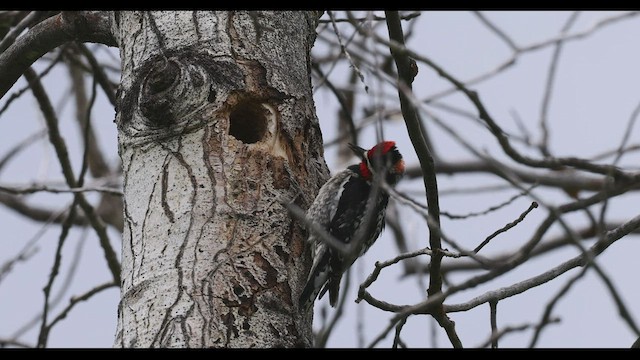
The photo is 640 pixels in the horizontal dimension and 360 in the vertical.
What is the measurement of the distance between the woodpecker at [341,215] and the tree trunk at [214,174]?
0.26ft

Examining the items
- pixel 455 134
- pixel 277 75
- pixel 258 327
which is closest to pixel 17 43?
pixel 277 75

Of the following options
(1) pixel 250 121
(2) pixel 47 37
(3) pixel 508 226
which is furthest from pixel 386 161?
(3) pixel 508 226

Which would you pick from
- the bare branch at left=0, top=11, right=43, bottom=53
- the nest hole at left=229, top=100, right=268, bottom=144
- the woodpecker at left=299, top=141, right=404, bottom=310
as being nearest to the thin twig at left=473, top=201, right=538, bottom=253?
the woodpecker at left=299, top=141, right=404, bottom=310

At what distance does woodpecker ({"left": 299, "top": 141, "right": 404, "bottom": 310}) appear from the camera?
421 centimetres

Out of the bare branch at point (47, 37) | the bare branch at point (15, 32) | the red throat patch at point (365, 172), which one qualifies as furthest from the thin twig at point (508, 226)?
the bare branch at point (15, 32)

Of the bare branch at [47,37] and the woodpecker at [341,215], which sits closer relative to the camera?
the woodpecker at [341,215]

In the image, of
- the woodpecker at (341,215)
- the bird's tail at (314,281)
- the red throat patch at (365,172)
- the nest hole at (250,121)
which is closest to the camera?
the bird's tail at (314,281)

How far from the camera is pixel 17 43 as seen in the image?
15.1ft

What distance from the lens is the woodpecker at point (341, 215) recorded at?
13.8ft

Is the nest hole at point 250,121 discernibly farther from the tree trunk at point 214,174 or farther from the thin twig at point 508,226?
the thin twig at point 508,226

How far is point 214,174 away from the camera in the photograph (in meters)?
3.96

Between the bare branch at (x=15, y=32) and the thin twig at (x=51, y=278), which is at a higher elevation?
the bare branch at (x=15, y=32)

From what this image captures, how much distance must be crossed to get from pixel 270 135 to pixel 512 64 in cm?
145
